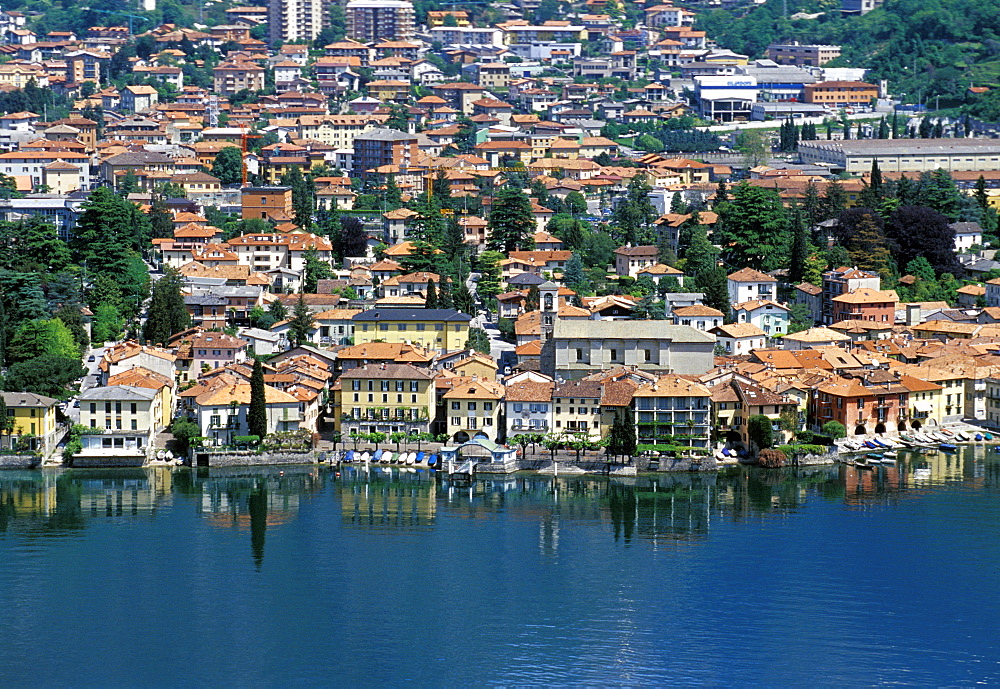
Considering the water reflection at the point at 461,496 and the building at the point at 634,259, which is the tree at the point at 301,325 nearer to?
the water reflection at the point at 461,496

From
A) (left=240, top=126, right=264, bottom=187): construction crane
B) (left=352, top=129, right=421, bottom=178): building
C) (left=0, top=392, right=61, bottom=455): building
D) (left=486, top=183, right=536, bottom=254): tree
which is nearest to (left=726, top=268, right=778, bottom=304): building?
(left=486, top=183, right=536, bottom=254): tree

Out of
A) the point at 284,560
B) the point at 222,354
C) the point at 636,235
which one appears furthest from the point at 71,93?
the point at 284,560

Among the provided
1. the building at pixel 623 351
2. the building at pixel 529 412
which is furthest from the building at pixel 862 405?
the building at pixel 529 412

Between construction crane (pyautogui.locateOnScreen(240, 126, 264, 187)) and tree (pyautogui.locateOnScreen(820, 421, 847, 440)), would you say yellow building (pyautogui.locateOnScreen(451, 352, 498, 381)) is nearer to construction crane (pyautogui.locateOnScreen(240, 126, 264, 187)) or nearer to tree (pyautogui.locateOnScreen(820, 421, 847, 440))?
tree (pyautogui.locateOnScreen(820, 421, 847, 440))

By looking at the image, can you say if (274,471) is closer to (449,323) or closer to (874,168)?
(449,323)

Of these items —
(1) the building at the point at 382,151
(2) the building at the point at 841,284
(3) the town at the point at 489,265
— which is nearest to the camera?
(3) the town at the point at 489,265

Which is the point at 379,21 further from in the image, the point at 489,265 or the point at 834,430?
the point at 834,430

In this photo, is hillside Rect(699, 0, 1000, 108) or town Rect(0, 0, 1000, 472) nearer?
town Rect(0, 0, 1000, 472)
